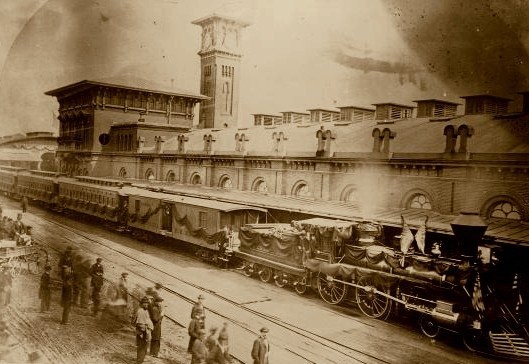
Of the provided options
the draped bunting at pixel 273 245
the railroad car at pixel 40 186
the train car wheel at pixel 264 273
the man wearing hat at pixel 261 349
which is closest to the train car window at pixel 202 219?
the draped bunting at pixel 273 245

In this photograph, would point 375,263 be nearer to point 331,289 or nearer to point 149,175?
point 331,289

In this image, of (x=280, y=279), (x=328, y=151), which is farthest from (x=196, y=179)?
(x=280, y=279)

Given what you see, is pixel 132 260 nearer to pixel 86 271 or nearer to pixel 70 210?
pixel 86 271

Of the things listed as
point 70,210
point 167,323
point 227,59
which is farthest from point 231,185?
point 227,59

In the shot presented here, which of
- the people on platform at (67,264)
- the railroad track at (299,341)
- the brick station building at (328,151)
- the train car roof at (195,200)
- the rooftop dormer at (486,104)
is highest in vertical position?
the rooftop dormer at (486,104)

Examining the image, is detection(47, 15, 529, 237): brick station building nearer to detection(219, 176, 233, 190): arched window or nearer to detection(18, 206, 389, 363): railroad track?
detection(219, 176, 233, 190): arched window

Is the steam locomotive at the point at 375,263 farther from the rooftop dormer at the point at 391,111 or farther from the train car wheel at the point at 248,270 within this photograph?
the rooftop dormer at the point at 391,111

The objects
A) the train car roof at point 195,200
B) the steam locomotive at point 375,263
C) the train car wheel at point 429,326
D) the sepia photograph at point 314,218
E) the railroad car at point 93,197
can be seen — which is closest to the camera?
the sepia photograph at point 314,218

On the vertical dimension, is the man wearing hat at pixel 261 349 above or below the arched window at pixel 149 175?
below
